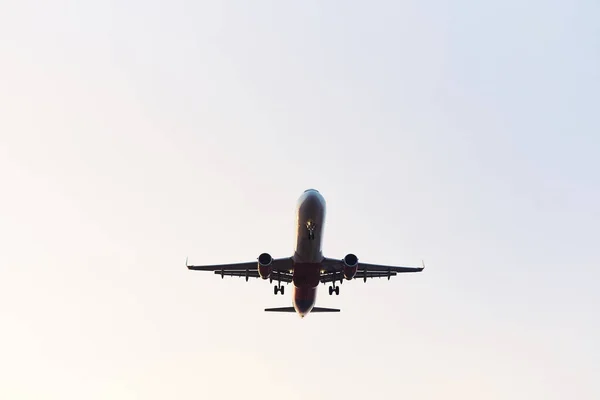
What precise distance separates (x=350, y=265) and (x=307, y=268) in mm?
3302

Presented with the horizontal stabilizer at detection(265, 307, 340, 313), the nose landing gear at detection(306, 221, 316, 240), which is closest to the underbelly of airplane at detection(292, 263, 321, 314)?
the horizontal stabilizer at detection(265, 307, 340, 313)

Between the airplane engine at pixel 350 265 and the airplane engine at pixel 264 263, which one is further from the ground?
the airplane engine at pixel 350 265

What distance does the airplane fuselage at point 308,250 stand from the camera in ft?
172

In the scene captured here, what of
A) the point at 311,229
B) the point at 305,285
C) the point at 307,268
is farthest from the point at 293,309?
the point at 311,229

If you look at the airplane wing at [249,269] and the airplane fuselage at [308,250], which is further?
the airplane wing at [249,269]

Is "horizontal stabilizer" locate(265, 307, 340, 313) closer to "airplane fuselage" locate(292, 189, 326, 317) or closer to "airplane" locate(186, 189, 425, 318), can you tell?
"airplane" locate(186, 189, 425, 318)

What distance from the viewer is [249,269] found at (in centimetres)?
6162

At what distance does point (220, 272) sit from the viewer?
207 feet

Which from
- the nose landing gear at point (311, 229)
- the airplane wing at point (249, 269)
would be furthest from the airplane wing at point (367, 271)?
the nose landing gear at point (311, 229)

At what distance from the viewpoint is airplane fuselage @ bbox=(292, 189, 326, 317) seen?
52312 millimetres

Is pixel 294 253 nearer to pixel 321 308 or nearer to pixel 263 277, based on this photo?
pixel 263 277

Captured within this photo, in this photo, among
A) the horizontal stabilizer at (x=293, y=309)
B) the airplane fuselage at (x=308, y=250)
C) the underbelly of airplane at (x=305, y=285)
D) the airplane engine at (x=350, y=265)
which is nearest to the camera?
the airplane fuselage at (x=308, y=250)

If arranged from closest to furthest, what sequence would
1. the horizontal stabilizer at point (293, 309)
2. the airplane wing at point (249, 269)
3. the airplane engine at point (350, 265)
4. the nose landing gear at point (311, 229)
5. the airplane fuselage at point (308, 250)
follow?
the airplane fuselage at point (308, 250)
the nose landing gear at point (311, 229)
the airplane engine at point (350, 265)
the airplane wing at point (249, 269)
the horizontal stabilizer at point (293, 309)

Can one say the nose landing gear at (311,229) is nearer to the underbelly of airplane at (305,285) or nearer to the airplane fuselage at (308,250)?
the airplane fuselage at (308,250)
